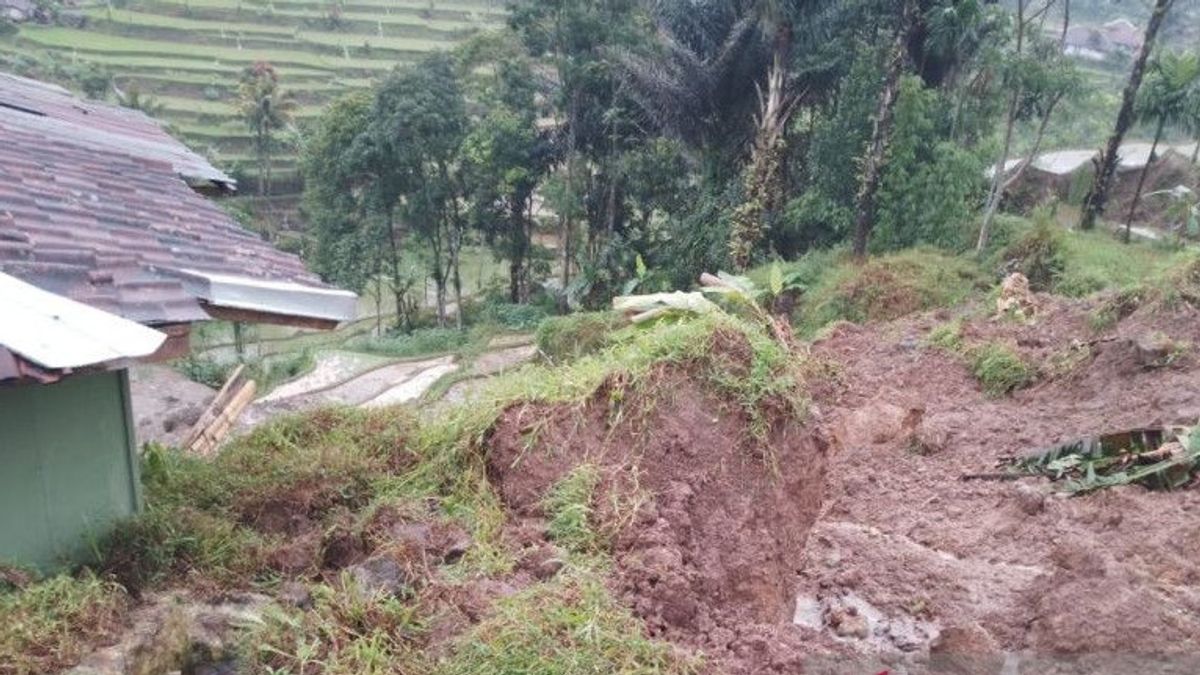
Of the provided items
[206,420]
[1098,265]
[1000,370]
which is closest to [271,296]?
[1000,370]

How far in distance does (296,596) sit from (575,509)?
3.27ft

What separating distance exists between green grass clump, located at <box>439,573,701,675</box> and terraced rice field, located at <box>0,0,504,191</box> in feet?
114

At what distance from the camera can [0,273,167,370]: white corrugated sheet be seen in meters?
2.41

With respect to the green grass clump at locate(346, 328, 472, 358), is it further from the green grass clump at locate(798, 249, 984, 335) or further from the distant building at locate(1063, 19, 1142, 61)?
the distant building at locate(1063, 19, 1142, 61)

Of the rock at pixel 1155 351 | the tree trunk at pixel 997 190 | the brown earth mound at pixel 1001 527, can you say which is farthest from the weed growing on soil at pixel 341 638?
the tree trunk at pixel 997 190

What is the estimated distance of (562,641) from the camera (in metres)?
2.44

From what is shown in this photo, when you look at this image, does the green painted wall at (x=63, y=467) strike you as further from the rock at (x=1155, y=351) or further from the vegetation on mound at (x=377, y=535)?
the rock at (x=1155, y=351)

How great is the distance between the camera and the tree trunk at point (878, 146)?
15492 millimetres

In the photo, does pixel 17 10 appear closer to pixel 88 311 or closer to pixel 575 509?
pixel 88 311

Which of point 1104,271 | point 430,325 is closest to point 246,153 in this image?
point 430,325

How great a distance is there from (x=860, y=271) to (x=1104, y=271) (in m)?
3.98

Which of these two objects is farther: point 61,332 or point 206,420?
point 206,420

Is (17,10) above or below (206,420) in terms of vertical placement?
above

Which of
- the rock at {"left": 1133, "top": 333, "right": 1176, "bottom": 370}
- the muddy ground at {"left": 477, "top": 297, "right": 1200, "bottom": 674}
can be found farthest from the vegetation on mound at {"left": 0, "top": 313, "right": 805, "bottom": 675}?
the rock at {"left": 1133, "top": 333, "right": 1176, "bottom": 370}
